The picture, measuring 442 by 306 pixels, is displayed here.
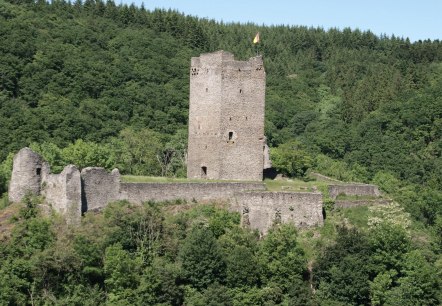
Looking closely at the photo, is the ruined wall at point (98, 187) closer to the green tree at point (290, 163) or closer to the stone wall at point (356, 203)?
the stone wall at point (356, 203)

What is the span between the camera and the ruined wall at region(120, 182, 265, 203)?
47125mm

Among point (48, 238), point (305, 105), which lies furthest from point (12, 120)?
point (305, 105)

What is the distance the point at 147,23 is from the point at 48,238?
67716 millimetres

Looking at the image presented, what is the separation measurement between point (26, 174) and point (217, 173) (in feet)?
35.2

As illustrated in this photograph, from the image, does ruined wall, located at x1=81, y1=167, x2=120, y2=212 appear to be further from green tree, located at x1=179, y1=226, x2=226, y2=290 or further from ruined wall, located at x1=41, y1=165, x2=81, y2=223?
green tree, located at x1=179, y1=226, x2=226, y2=290

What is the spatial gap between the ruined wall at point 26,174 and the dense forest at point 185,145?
2.47ft

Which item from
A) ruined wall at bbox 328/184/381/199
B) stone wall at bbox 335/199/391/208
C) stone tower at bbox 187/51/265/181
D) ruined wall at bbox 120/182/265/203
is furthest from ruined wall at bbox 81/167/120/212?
stone wall at bbox 335/199/391/208

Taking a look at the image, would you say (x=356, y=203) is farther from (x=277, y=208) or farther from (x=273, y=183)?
(x=277, y=208)

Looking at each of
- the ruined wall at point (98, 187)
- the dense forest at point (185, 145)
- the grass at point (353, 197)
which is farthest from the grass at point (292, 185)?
the ruined wall at point (98, 187)

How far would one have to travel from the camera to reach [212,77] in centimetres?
5191

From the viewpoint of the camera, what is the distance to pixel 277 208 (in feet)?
157

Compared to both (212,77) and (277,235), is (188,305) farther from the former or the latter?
(212,77)

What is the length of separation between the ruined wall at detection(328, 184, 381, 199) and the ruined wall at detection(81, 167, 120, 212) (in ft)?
39.0

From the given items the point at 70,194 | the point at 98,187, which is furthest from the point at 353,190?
the point at 70,194
